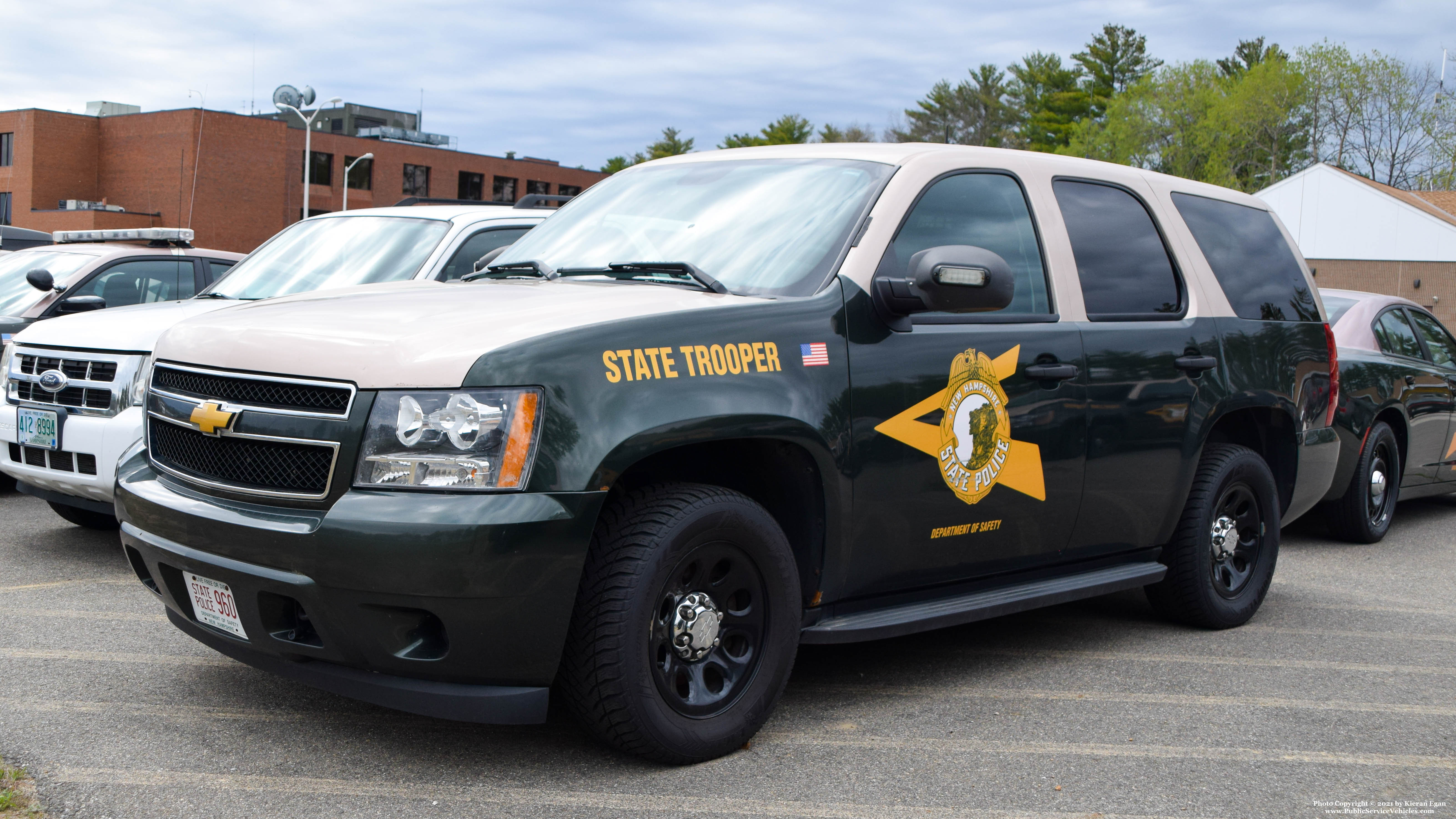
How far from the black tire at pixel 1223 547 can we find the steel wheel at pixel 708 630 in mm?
2238

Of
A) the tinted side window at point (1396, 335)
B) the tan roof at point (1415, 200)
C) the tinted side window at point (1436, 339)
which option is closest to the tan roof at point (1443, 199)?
the tan roof at point (1415, 200)

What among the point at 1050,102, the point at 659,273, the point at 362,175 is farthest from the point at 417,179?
the point at 659,273

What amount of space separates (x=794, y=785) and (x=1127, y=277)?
102 inches

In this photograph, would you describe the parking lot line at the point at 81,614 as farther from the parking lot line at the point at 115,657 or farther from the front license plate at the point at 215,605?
the front license plate at the point at 215,605

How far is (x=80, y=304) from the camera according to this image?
819 centimetres

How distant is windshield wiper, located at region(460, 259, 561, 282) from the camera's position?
4453mm

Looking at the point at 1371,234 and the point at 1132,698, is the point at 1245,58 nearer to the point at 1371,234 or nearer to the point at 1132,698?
the point at 1371,234

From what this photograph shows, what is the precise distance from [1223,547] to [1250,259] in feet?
4.34

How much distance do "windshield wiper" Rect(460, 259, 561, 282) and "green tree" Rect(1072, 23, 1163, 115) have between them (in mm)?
80051

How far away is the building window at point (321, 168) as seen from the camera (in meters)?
68.1

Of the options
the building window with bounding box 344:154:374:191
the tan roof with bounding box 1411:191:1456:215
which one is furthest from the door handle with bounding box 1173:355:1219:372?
the building window with bounding box 344:154:374:191

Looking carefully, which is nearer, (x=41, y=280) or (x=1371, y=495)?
(x=41, y=280)

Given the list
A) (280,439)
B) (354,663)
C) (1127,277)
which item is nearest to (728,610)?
(354,663)

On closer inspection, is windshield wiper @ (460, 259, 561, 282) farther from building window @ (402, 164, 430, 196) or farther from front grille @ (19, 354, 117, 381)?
building window @ (402, 164, 430, 196)
